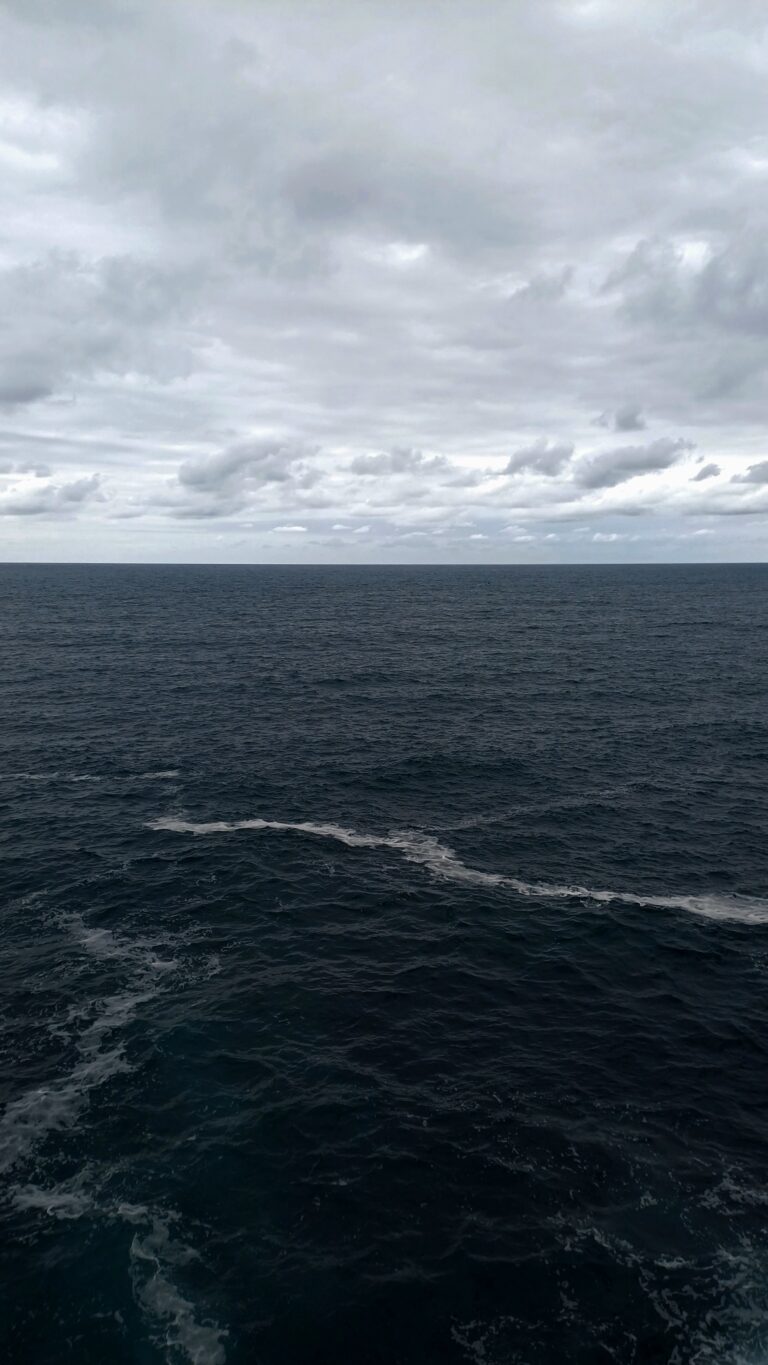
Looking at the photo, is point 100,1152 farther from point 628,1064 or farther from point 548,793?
point 548,793

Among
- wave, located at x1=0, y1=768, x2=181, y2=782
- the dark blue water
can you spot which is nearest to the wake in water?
the dark blue water

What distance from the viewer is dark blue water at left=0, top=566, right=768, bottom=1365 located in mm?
34438

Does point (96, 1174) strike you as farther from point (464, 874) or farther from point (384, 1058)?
point (464, 874)

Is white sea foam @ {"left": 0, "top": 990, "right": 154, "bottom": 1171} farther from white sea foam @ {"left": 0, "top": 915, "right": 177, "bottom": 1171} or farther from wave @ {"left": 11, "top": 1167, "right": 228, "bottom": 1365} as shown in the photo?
wave @ {"left": 11, "top": 1167, "right": 228, "bottom": 1365}

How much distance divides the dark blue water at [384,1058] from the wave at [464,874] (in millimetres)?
380

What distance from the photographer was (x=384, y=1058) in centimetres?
4969

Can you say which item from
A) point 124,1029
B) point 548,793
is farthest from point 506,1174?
point 548,793

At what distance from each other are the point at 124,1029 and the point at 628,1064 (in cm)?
3389

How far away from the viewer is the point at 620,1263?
1414 inches

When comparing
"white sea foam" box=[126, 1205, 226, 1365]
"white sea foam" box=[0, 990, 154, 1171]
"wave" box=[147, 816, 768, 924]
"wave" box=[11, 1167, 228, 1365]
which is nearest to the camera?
"white sea foam" box=[126, 1205, 226, 1365]

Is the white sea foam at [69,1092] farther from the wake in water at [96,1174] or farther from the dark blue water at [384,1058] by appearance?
the dark blue water at [384,1058]

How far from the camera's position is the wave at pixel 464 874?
67.2 meters

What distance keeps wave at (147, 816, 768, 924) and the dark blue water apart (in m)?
0.38

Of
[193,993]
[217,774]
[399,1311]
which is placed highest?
[217,774]
